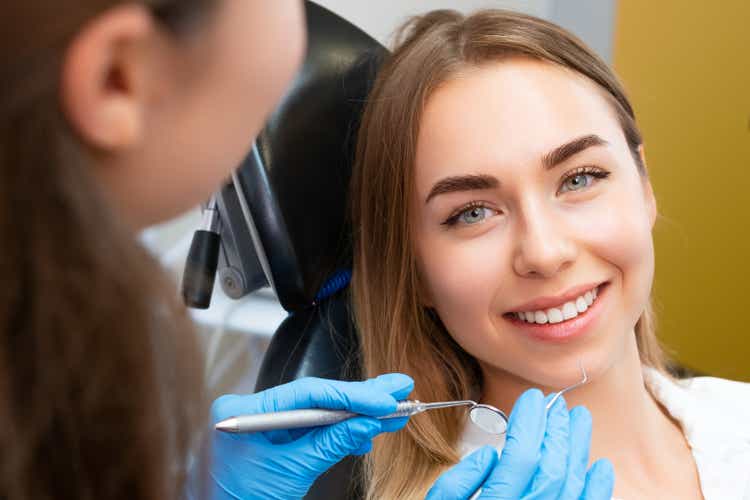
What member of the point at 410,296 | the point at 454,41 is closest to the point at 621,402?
the point at 410,296

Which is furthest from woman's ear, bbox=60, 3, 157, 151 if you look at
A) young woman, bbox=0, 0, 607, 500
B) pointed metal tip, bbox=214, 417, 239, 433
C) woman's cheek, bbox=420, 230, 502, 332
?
woman's cheek, bbox=420, 230, 502, 332

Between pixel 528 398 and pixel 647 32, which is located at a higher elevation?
pixel 647 32

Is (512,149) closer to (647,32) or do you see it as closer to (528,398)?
(528,398)

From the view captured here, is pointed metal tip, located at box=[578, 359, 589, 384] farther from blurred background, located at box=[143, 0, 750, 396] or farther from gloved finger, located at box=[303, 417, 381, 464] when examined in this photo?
blurred background, located at box=[143, 0, 750, 396]

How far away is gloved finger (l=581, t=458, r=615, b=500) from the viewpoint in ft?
3.48

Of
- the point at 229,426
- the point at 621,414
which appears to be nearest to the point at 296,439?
the point at 229,426

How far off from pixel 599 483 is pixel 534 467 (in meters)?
0.11

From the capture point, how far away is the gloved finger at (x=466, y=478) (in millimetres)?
1044

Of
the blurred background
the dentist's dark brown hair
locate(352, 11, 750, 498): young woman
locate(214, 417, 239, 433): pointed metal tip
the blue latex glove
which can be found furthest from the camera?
the blurred background

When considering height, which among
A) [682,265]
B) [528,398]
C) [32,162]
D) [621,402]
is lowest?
[682,265]

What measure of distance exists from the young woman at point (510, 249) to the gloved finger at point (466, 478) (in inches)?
8.7

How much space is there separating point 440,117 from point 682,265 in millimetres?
1443

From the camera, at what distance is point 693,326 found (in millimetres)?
2473

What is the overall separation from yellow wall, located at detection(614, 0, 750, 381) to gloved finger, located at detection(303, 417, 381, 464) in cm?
145
